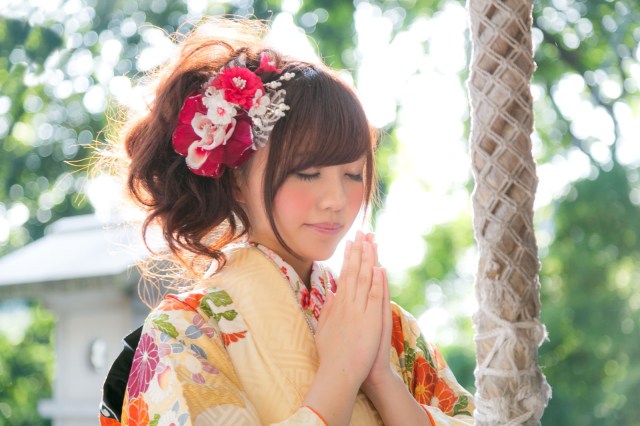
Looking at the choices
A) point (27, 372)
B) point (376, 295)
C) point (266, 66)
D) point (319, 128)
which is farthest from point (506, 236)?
point (27, 372)

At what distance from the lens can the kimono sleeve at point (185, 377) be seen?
1428 mm

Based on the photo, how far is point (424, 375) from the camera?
1.78 meters

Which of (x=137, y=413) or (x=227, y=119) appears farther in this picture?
(x=227, y=119)

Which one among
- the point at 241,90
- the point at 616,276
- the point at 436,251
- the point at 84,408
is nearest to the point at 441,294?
the point at 436,251

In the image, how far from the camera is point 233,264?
165 centimetres

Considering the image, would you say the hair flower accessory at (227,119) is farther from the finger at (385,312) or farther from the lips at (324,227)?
the finger at (385,312)

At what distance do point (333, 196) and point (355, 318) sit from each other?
8.7 inches

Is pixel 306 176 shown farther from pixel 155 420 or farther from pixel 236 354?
pixel 155 420

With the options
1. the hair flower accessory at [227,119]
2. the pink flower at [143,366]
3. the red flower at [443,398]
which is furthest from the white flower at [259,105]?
the red flower at [443,398]

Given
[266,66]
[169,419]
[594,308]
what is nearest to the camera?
[169,419]

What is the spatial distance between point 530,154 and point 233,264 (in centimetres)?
69

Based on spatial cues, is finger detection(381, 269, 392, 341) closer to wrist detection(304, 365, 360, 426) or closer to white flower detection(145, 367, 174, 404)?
wrist detection(304, 365, 360, 426)

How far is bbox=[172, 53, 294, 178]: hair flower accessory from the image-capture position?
64.7 inches

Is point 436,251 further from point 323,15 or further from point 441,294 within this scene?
point 323,15
